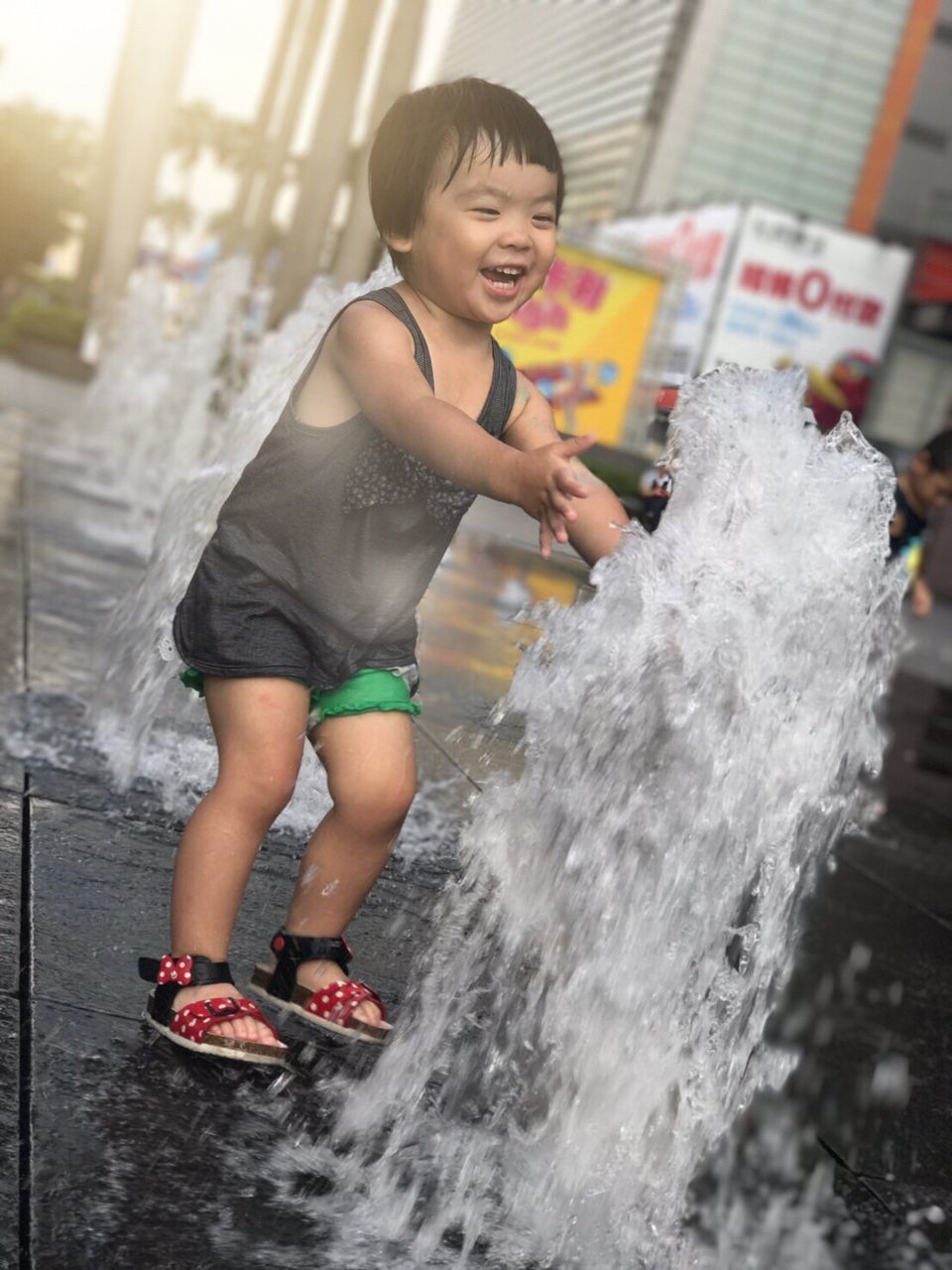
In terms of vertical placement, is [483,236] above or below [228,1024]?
above

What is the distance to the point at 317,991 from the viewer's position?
2.45 m

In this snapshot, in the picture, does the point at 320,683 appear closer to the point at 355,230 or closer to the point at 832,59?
the point at 355,230

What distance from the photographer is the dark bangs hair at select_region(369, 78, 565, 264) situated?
2.28 metres

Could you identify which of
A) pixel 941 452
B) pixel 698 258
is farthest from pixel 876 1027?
pixel 698 258

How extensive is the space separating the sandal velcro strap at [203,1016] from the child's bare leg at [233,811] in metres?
0.02

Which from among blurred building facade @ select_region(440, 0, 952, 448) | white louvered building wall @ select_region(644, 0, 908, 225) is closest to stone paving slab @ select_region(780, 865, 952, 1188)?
blurred building facade @ select_region(440, 0, 952, 448)

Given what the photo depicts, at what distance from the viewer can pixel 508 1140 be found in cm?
215

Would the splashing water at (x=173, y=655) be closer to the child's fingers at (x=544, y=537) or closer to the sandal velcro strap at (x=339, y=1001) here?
the sandal velcro strap at (x=339, y=1001)

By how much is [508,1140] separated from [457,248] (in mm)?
1224

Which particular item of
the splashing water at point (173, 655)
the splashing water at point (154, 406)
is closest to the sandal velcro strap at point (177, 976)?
the splashing water at point (173, 655)

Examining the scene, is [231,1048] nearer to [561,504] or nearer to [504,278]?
[561,504]

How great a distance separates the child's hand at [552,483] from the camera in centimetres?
180

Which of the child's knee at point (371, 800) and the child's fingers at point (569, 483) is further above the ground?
the child's fingers at point (569, 483)

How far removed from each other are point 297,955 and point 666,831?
0.66m
